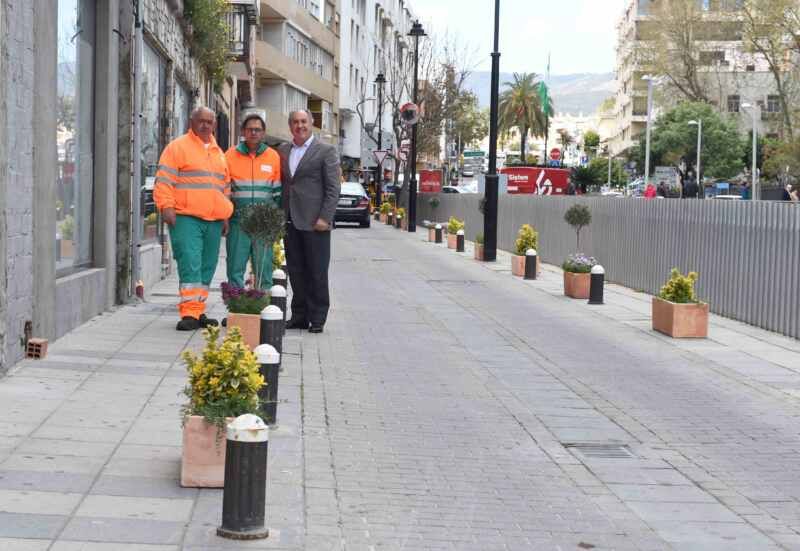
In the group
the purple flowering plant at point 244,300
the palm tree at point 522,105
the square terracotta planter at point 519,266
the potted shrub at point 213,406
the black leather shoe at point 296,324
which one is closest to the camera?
the potted shrub at point 213,406

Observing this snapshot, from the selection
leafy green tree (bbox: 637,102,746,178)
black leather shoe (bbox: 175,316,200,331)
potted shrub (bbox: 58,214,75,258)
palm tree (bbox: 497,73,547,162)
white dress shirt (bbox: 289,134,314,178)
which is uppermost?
palm tree (bbox: 497,73,547,162)

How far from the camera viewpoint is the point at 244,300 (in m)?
11.0

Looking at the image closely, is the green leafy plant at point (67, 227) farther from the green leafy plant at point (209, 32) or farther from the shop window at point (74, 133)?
the green leafy plant at point (209, 32)

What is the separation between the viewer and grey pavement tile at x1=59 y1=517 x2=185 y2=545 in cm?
531

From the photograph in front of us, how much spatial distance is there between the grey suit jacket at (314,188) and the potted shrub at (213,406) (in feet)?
20.7

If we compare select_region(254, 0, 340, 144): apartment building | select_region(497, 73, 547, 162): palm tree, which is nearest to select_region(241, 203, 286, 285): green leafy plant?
select_region(254, 0, 340, 144): apartment building

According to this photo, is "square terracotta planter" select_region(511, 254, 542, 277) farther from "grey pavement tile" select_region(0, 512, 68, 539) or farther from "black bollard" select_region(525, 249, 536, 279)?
"grey pavement tile" select_region(0, 512, 68, 539)

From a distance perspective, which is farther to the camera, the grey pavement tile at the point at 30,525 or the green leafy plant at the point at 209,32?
the green leafy plant at the point at 209,32

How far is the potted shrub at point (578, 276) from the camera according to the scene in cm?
1873

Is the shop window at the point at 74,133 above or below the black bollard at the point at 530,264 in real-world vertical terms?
above

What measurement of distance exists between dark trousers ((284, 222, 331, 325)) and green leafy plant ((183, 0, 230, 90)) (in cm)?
927

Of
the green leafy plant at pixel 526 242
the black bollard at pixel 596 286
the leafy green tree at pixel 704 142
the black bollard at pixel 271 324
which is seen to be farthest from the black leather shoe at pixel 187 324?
the leafy green tree at pixel 704 142

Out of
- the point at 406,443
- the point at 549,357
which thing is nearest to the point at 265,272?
the point at 549,357

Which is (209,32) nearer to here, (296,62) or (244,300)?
(244,300)
